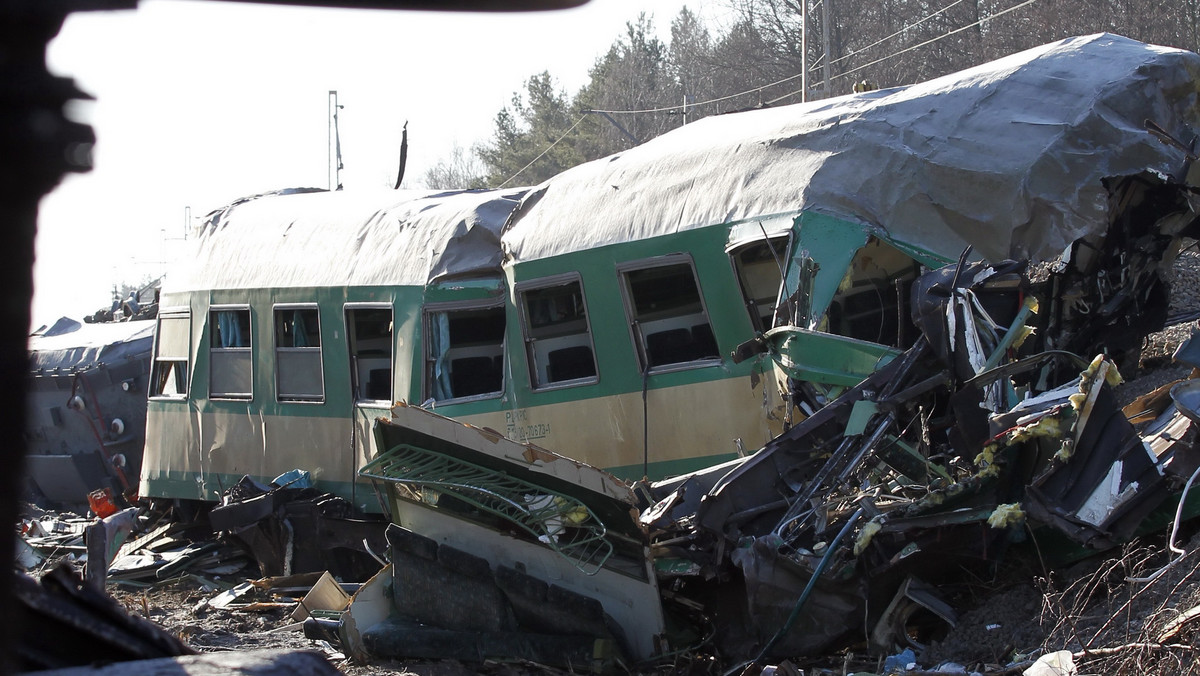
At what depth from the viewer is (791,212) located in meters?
7.58

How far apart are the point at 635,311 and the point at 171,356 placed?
7549 millimetres

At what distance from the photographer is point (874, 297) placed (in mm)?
8117

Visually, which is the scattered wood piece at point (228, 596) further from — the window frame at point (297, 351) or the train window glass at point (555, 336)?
the train window glass at point (555, 336)

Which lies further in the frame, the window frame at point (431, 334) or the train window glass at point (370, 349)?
the train window glass at point (370, 349)

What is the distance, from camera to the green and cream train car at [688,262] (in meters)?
7.49

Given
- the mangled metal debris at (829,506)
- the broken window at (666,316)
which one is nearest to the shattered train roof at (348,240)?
the broken window at (666,316)

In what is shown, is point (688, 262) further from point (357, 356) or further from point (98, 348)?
point (98, 348)

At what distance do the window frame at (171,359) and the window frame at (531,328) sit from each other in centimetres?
565

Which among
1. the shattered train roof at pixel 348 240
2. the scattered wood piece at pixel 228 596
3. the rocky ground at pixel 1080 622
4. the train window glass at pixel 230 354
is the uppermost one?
the shattered train roof at pixel 348 240

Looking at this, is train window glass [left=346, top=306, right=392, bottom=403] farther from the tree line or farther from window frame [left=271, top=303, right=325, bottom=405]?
the tree line

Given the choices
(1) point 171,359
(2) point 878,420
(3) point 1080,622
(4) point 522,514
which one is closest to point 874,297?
(2) point 878,420

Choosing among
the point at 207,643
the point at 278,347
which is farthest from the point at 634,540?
the point at 278,347

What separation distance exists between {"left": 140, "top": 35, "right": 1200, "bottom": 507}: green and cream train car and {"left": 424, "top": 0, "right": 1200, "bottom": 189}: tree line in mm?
16032

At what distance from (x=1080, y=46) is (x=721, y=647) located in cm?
555
